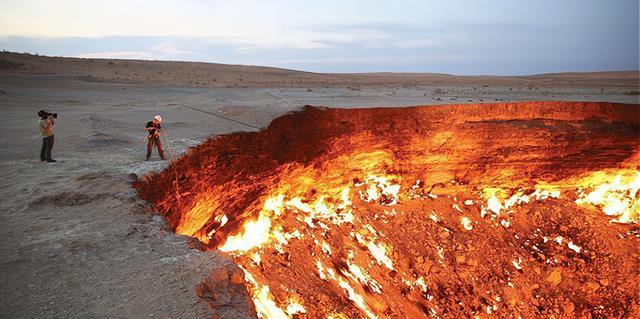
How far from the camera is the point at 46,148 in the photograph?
617cm

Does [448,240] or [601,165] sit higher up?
[601,165]

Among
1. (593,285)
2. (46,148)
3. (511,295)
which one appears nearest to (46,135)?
(46,148)

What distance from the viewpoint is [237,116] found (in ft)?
32.4

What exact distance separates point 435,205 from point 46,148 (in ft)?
28.2

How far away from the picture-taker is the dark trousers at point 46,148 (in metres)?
6.05

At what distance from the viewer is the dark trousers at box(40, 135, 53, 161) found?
6.05 m

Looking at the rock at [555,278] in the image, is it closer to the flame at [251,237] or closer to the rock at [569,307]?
the rock at [569,307]

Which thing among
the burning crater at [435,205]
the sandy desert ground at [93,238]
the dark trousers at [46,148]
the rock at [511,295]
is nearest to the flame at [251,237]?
the burning crater at [435,205]

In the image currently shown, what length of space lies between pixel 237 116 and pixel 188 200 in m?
3.79

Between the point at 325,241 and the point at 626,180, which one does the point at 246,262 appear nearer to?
the point at 325,241

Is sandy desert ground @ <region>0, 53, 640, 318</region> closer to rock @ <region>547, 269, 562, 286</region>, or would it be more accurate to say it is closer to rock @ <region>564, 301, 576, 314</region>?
rock @ <region>547, 269, 562, 286</region>

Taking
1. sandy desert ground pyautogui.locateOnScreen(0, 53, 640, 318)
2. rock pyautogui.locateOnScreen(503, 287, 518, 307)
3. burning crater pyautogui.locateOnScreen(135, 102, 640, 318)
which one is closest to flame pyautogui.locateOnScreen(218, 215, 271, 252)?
burning crater pyautogui.locateOnScreen(135, 102, 640, 318)

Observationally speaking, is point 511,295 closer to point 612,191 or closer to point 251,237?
point 612,191

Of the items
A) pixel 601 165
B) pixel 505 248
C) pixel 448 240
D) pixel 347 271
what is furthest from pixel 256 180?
pixel 601 165
